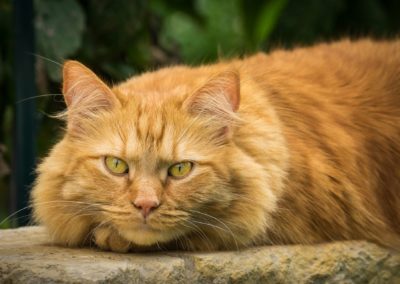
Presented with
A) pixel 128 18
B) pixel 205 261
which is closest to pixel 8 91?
pixel 128 18

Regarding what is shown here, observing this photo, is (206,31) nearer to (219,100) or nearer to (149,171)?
(219,100)

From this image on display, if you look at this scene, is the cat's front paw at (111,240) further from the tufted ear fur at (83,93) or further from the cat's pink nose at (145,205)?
the tufted ear fur at (83,93)

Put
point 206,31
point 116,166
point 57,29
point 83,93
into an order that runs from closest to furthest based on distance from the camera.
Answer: point 116,166 < point 83,93 < point 57,29 < point 206,31

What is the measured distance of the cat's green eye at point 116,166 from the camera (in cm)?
290

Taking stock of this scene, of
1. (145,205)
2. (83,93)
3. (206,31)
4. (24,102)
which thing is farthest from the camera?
(206,31)

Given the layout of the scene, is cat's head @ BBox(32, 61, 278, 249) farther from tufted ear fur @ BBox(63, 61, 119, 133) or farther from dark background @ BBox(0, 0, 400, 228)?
dark background @ BBox(0, 0, 400, 228)

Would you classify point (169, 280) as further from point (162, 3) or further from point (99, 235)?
point (162, 3)

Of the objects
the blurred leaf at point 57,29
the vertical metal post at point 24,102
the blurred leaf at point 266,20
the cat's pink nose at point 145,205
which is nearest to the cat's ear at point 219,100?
the cat's pink nose at point 145,205

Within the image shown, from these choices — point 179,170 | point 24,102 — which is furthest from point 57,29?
point 179,170

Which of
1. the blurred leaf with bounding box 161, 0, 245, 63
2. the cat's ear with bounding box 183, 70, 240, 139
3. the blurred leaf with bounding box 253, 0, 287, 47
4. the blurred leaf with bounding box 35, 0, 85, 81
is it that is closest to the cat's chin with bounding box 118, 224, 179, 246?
the cat's ear with bounding box 183, 70, 240, 139

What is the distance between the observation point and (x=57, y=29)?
5105 mm

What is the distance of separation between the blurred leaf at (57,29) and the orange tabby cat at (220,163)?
1.64 meters

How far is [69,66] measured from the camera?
298cm

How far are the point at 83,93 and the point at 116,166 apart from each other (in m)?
0.30
